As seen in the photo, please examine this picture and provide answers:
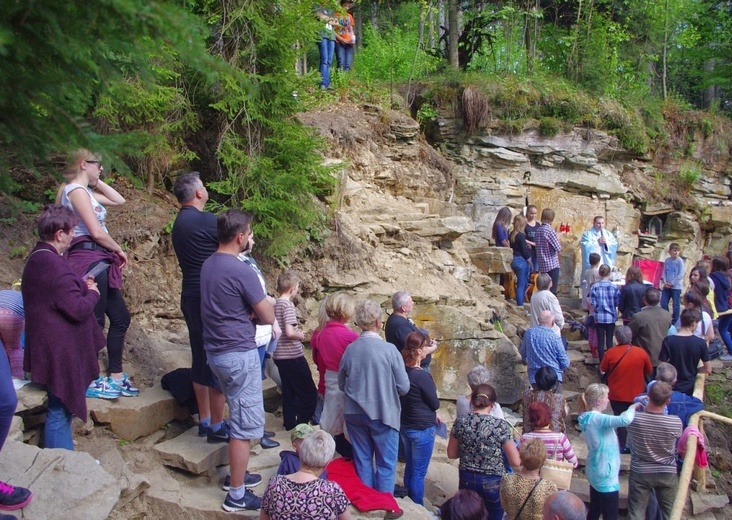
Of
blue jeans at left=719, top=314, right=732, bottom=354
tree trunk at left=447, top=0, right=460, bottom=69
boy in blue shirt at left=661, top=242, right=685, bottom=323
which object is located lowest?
blue jeans at left=719, top=314, right=732, bottom=354

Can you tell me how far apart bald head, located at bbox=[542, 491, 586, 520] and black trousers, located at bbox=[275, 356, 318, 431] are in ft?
8.75

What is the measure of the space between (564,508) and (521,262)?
7490 mm

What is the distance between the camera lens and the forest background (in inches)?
94.7

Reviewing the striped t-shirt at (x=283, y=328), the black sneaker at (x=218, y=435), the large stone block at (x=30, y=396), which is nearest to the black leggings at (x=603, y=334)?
the striped t-shirt at (x=283, y=328)

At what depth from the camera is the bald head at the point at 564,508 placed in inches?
147

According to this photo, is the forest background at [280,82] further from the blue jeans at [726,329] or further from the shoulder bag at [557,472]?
the blue jeans at [726,329]

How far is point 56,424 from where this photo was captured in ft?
14.2

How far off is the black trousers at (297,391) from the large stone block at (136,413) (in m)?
1.01

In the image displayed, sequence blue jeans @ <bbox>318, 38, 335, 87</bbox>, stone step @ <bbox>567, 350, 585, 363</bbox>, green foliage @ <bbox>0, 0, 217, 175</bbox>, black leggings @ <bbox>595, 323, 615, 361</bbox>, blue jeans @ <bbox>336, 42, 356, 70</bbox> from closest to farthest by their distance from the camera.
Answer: green foliage @ <bbox>0, 0, 217, 175</bbox>
black leggings @ <bbox>595, 323, 615, 361</bbox>
stone step @ <bbox>567, 350, 585, 363</bbox>
blue jeans @ <bbox>318, 38, 335, 87</bbox>
blue jeans @ <bbox>336, 42, 356, 70</bbox>

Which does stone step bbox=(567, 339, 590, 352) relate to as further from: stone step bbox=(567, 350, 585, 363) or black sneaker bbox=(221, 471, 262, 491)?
black sneaker bbox=(221, 471, 262, 491)

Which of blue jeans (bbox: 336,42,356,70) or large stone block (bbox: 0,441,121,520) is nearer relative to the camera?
large stone block (bbox: 0,441,121,520)

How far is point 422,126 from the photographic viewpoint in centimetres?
1406

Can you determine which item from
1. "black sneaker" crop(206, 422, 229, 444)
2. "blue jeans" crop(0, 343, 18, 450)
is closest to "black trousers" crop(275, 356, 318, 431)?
"black sneaker" crop(206, 422, 229, 444)

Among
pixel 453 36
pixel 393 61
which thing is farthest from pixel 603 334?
pixel 453 36
